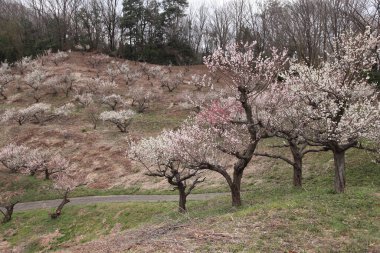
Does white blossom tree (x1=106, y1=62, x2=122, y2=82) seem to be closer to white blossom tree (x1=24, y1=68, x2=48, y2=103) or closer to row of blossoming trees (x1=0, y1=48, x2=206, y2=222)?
row of blossoming trees (x1=0, y1=48, x2=206, y2=222)

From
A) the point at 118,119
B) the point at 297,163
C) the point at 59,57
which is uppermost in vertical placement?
the point at 59,57

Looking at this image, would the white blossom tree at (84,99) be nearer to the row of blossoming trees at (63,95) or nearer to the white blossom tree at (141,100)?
the row of blossoming trees at (63,95)

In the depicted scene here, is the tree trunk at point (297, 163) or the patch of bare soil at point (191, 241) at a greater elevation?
the tree trunk at point (297, 163)

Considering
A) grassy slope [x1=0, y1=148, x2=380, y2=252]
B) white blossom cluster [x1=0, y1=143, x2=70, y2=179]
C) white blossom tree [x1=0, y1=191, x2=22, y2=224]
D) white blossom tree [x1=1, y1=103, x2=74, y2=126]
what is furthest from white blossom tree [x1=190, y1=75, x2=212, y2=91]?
white blossom tree [x1=1, y1=103, x2=74, y2=126]

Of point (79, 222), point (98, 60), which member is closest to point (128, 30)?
point (98, 60)

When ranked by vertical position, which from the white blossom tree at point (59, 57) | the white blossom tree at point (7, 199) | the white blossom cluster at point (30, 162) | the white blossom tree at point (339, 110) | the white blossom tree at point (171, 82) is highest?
the white blossom tree at point (59, 57)

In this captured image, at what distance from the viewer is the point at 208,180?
31.3 meters

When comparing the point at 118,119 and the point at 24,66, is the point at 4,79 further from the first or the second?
the point at 118,119

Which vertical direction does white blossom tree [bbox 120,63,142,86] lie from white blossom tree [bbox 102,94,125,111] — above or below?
above

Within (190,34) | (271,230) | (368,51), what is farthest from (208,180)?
(190,34)

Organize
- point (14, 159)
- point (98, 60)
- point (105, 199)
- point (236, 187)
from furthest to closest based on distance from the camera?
point (98, 60) < point (14, 159) < point (105, 199) < point (236, 187)

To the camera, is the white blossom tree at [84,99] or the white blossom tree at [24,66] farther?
the white blossom tree at [24,66]

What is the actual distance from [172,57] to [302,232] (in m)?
69.7

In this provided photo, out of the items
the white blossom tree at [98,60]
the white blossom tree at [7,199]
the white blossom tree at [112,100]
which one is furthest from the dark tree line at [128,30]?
the white blossom tree at [7,199]
